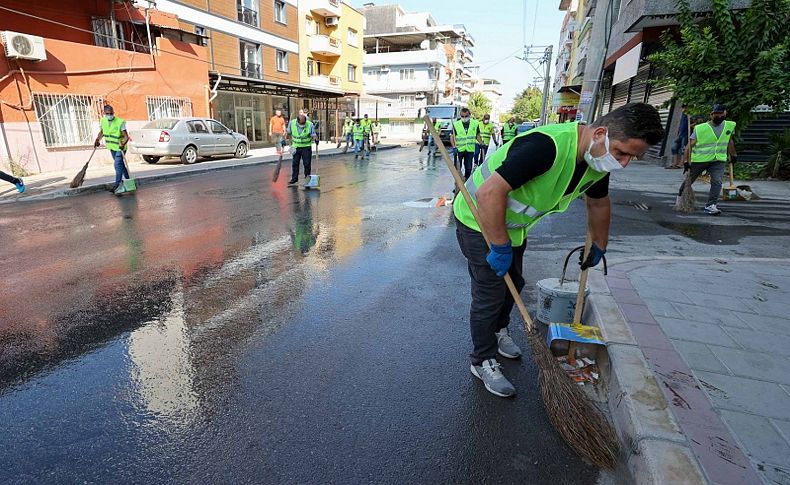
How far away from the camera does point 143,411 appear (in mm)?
2494

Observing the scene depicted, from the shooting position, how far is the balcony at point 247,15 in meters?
24.0

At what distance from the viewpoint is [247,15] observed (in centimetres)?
2455

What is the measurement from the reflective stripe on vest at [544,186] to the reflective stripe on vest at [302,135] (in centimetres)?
804

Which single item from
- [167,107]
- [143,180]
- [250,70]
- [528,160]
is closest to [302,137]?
[143,180]

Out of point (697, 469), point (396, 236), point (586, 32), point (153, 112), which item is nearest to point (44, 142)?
point (153, 112)

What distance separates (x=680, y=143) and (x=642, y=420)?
46.4 feet

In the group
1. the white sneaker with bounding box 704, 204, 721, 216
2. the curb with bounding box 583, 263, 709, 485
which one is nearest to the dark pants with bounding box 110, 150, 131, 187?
the curb with bounding box 583, 263, 709, 485

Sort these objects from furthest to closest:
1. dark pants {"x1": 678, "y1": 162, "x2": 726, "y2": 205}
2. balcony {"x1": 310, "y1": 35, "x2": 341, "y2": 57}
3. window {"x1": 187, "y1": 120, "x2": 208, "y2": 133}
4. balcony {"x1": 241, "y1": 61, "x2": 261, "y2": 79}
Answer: balcony {"x1": 310, "y1": 35, "x2": 341, "y2": 57}
balcony {"x1": 241, "y1": 61, "x2": 261, "y2": 79}
window {"x1": 187, "y1": 120, "x2": 208, "y2": 133}
dark pants {"x1": 678, "y1": 162, "x2": 726, "y2": 205}

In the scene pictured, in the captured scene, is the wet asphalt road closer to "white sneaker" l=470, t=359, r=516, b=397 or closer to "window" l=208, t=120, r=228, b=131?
"white sneaker" l=470, t=359, r=516, b=397

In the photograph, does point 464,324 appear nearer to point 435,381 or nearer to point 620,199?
point 435,381

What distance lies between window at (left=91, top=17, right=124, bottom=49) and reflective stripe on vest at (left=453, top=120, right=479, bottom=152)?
12.9m

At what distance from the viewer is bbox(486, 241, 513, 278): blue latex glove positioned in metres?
2.33

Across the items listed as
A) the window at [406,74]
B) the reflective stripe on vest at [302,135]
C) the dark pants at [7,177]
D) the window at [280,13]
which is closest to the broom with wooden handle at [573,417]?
the reflective stripe on vest at [302,135]

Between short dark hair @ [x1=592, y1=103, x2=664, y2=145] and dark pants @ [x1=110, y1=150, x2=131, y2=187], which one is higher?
short dark hair @ [x1=592, y1=103, x2=664, y2=145]
